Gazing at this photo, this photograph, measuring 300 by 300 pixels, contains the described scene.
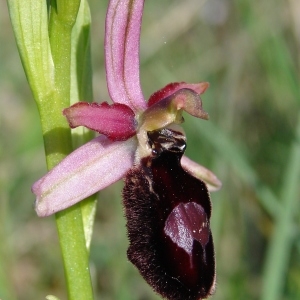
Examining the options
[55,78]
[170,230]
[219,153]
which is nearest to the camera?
[170,230]

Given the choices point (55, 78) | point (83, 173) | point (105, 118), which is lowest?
point (83, 173)

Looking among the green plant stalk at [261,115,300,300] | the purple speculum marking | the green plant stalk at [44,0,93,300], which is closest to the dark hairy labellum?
the purple speculum marking

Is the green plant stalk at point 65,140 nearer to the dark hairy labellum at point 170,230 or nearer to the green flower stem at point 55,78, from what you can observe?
the green flower stem at point 55,78

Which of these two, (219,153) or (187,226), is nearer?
(187,226)

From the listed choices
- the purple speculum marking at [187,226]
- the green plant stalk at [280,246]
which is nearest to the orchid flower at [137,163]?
the purple speculum marking at [187,226]

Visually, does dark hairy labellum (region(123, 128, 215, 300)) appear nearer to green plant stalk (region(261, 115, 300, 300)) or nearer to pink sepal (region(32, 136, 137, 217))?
pink sepal (region(32, 136, 137, 217))

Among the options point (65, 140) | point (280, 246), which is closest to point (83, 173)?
point (65, 140)

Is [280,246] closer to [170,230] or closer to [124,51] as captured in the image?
[170,230]

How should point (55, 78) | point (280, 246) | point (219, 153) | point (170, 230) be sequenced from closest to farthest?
point (170, 230) < point (55, 78) < point (280, 246) < point (219, 153)
